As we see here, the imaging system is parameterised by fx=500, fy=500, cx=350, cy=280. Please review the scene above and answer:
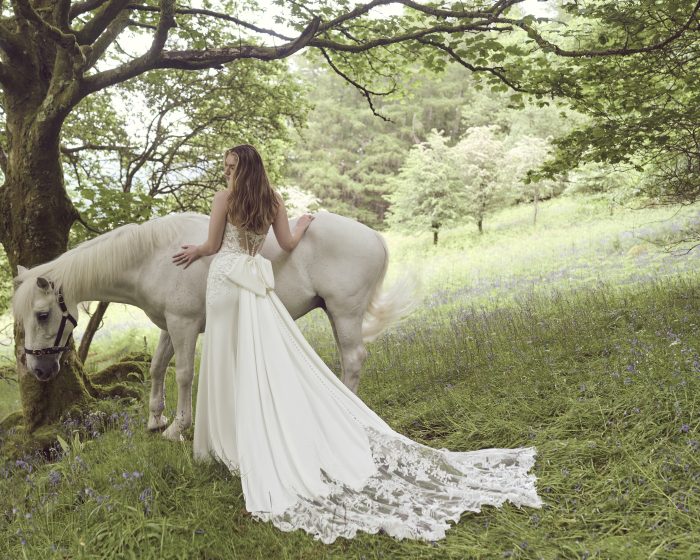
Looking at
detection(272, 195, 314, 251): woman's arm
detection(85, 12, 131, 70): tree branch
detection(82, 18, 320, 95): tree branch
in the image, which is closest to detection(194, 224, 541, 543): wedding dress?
detection(272, 195, 314, 251): woman's arm

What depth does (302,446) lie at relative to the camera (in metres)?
3.37

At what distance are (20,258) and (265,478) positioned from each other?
12.2 ft

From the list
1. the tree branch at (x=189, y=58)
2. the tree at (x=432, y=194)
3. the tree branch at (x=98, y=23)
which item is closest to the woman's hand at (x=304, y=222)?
the tree branch at (x=189, y=58)

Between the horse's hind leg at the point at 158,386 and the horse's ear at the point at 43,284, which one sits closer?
the horse's ear at the point at 43,284

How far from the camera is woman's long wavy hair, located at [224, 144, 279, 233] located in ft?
12.1

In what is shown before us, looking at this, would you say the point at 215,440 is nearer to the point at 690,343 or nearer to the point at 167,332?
the point at 167,332

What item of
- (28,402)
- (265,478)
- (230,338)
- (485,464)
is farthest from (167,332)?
(485,464)

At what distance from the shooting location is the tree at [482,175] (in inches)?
980

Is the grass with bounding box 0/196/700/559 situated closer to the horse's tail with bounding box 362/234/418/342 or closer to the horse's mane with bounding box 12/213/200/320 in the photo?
the horse's tail with bounding box 362/234/418/342

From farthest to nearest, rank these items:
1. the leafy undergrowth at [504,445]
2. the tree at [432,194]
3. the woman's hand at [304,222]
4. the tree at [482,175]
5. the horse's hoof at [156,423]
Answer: the tree at [482,175] < the tree at [432,194] < the horse's hoof at [156,423] < the woman's hand at [304,222] < the leafy undergrowth at [504,445]

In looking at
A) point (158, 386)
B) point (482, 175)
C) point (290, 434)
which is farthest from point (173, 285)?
point (482, 175)

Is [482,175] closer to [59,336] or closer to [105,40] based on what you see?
[105,40]

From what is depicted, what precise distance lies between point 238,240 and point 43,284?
5.70ft

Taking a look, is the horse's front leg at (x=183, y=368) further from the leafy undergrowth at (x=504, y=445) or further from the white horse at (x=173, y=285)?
the leafy undergrowth at (x=504, y=445)
